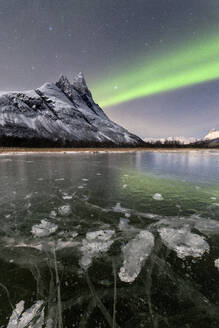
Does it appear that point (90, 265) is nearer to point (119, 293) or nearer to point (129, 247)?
point (119, 293)

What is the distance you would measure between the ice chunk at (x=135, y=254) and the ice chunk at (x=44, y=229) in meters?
2.12

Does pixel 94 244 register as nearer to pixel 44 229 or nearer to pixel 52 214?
pixel 44 229

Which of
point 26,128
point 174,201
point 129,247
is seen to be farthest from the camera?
point 26,128

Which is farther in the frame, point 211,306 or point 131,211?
point 131,211

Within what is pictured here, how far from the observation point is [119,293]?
7.98 ft

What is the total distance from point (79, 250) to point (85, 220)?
4.76 feet

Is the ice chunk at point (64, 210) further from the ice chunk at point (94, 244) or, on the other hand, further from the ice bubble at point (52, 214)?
the ice chunk at point (94, 244)

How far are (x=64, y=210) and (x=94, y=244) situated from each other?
2.38 meters

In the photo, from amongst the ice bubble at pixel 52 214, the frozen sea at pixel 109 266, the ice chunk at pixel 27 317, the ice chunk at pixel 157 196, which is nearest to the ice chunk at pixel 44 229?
the frozen sea at pixel 109 266

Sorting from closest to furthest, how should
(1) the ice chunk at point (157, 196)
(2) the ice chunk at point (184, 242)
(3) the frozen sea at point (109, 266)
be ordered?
(3) the frozen sea at point (109, 266) < (2) the ice chunk at point (184, 242) < (1) the ice chunk at point (157, 196)

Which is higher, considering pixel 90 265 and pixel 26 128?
pixel 26 128

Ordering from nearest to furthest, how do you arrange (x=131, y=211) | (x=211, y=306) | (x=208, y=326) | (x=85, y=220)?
(x=208, y=326)
(x=211, y=306)
(x=85, y=220)
(x=131, y=211)

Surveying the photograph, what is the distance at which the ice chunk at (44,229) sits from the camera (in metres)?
4.09

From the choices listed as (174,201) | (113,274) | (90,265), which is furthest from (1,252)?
(174,201)
